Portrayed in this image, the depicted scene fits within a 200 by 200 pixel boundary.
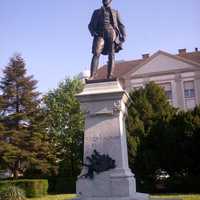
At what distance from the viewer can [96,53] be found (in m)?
10.2

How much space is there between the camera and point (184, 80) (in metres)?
38.6

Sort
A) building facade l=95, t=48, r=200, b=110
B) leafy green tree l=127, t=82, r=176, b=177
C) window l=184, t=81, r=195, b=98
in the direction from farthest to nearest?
window l=184, t=81, r=195, b=98 < building facade l=95, t=48, r=200, b=110 < leafy green tree l=127, t=82, r=176, b=177

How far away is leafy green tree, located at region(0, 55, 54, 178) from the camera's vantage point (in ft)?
90.8

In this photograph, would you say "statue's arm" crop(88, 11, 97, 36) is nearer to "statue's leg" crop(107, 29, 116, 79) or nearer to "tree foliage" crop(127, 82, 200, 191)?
"statue's leg" crop(107, 29, 116, 79)

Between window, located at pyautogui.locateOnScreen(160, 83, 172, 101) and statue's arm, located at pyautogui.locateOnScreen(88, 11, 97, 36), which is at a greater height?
window, located at pyautogui.locateOnScreen(160, 83, 172, 101)

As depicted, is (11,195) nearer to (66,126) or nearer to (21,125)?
(21,125)

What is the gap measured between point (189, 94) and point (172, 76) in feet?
9.11

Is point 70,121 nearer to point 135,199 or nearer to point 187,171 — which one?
point 187,171

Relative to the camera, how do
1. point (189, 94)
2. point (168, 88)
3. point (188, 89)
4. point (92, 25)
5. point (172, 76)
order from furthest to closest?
point (168, 88) < point (172, 76) < point (188, 89) < point (189, 94) < point (92, 25)

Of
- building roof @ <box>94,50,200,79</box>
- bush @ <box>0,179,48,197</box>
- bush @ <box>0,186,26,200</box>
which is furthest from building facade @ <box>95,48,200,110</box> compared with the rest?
bush @ <box>0,186,26,200</box>

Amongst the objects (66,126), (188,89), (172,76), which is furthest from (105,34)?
(188,89)

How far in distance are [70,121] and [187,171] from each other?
41.0ft

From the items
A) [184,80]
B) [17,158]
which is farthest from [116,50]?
[184,80]

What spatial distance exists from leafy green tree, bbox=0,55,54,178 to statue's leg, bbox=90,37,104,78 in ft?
60.8
